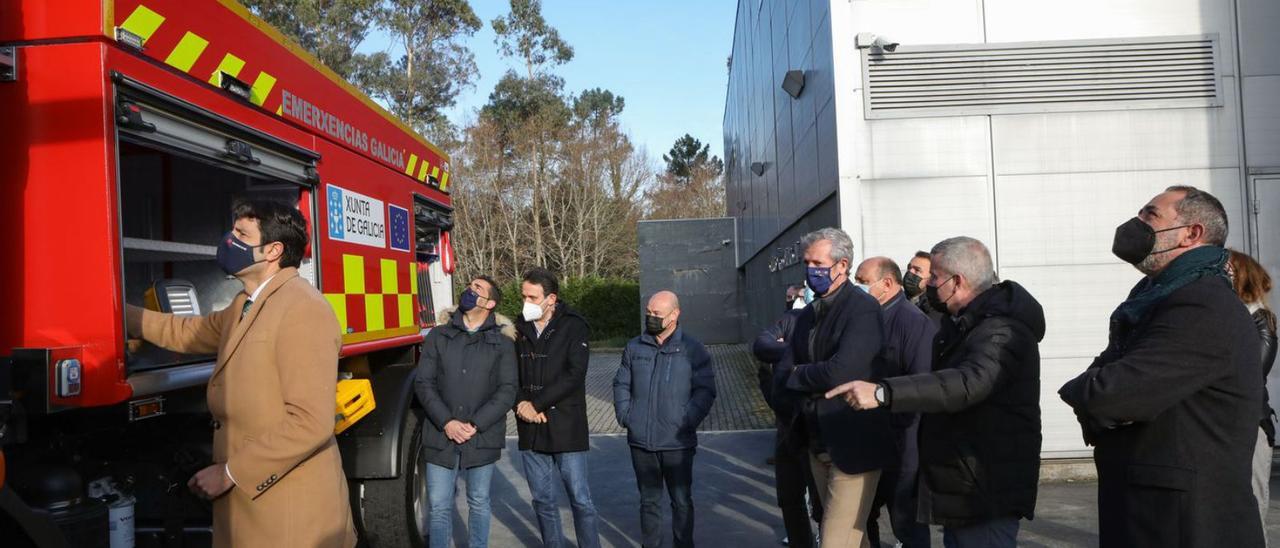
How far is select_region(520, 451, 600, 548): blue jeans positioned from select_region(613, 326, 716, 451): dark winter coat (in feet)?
1.11

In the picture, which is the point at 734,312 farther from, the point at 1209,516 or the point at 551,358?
the point at 1209,516

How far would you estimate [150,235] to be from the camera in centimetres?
418

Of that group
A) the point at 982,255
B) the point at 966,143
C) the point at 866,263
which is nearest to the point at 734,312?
the point at 966,143

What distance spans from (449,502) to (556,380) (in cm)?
81

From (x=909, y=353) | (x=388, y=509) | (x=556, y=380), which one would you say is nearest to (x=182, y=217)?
(x=388, y=509)

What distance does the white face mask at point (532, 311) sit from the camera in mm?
4980

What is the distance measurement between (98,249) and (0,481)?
69cm

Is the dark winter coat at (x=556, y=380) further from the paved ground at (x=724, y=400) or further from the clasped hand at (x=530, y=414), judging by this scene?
the paved ground at (x=724, y=400)

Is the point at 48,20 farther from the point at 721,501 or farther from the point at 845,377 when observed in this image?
the point at 721,501

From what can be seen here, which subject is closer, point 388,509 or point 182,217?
point 182,217

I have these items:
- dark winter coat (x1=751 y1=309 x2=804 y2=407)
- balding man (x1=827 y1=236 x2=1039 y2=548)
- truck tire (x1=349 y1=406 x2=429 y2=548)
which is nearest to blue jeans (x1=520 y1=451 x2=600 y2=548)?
truck tire (x1=349 y1=406 x2=429 y2=548)

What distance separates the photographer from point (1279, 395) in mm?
7047

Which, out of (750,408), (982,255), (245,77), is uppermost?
(245,77)

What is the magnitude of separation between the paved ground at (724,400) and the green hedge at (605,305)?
10.0 metres
